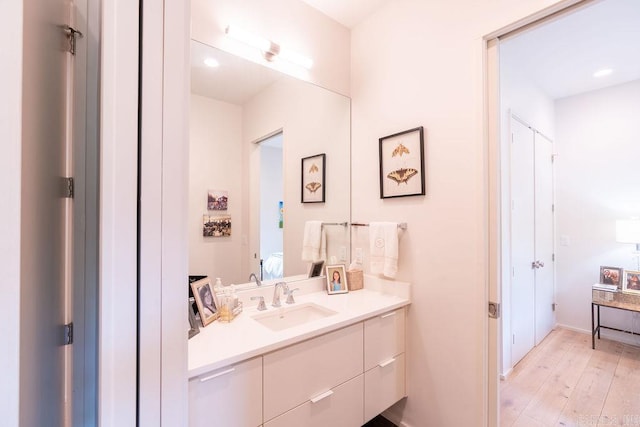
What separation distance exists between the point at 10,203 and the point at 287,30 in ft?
5.73

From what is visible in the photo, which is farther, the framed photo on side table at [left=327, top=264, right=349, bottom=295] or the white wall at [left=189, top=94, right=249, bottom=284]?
the framed photo on side table at [left=327, top=264, right=349, bottom=295]

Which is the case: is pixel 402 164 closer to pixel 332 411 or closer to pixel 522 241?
pixel 332 411

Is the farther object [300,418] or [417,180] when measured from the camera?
[417,180]

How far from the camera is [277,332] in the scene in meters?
1.23

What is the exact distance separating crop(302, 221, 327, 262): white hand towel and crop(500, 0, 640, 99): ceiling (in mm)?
1668

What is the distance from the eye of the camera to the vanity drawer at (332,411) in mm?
1201

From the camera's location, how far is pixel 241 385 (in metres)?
1.06

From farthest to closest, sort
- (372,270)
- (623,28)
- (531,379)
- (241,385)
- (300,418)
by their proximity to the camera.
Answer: (531,379), (623,28), (372,270), (300,418), (241,385)

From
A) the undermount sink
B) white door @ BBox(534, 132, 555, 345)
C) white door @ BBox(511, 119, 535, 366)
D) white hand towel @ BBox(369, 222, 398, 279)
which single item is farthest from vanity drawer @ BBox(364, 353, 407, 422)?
white door @ BBox(534, 132, 555, 345)

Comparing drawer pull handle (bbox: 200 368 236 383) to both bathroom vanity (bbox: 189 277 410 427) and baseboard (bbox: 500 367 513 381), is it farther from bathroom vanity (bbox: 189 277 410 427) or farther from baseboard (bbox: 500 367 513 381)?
baseboard (bbox: 500 367 513 381)

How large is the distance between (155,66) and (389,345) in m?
1.71

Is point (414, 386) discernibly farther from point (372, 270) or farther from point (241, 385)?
point (241, 385)

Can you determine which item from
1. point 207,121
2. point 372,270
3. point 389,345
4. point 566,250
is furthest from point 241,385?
point 566,250

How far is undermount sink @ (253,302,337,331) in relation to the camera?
1.55 metres
